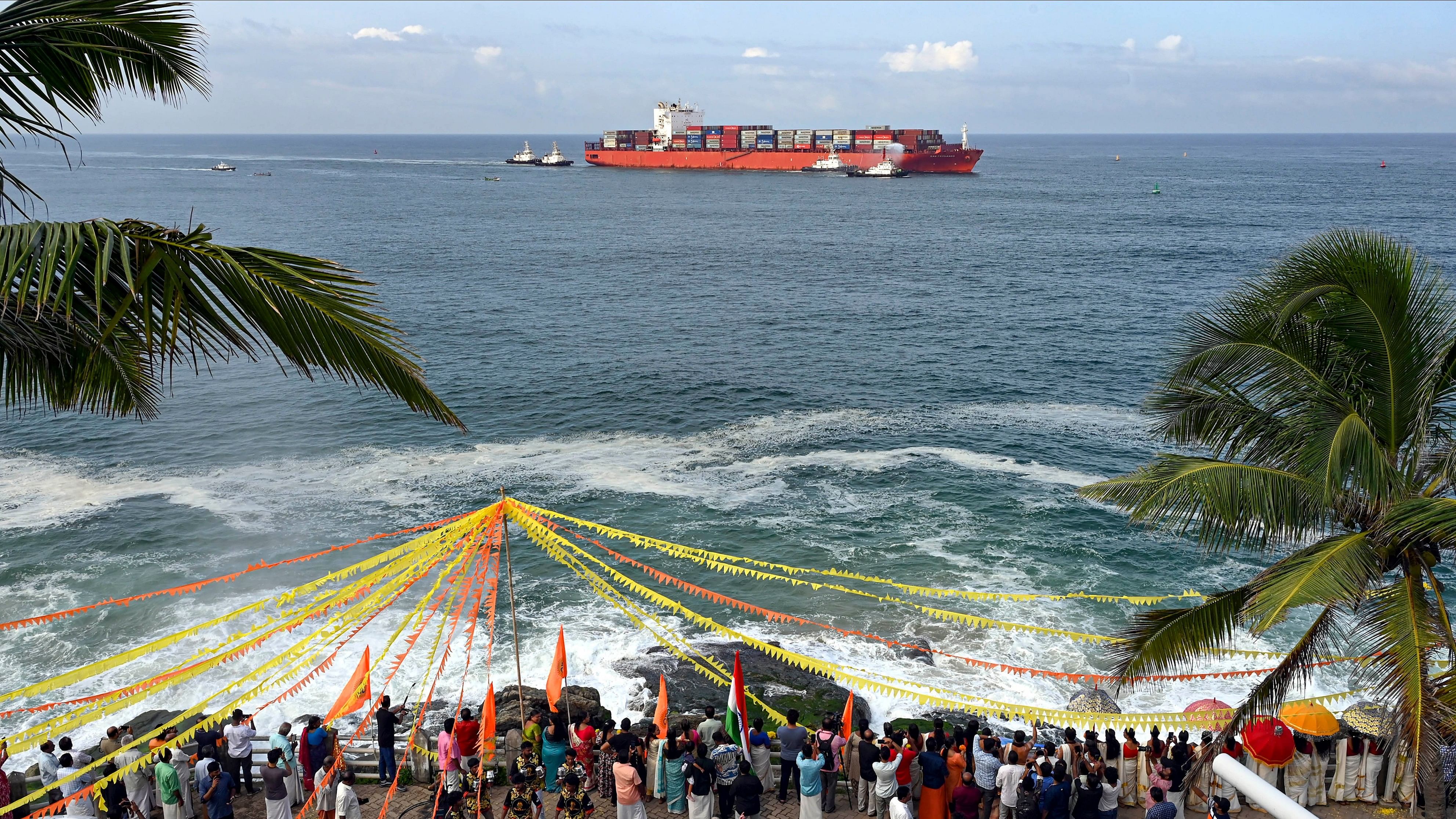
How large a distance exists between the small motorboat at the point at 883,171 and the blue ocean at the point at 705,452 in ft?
256

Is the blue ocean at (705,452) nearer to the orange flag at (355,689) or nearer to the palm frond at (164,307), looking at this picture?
the palm frond at (164,307)

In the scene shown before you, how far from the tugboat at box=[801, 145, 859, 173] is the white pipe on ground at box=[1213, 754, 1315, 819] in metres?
166

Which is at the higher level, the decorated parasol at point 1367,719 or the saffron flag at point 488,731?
the saffron flag at point 488,731

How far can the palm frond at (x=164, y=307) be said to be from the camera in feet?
13.6

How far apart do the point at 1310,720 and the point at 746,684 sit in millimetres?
10433

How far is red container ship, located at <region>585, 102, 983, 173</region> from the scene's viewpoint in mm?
169250

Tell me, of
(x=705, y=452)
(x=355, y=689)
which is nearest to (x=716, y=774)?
(x=355, y=689)

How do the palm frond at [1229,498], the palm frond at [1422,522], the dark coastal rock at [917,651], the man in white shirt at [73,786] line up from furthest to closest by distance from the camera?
the dark coastal rock at [917,651] → the man in white shirt at [73,786] → the palm frond at [1229,498] → the palm frond at [1422,522]

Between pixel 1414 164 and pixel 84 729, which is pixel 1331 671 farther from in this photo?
pixel 1414 164

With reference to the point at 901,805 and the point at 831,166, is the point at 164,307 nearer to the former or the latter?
the point at 901,805

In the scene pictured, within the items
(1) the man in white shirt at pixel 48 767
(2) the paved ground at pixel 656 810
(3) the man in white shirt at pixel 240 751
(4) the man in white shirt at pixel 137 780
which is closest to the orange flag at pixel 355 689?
(3) the man in white shirt at pixel 240 751

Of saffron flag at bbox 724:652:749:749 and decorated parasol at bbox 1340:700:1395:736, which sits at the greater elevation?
saffron flag at bbox 724:652:749:749

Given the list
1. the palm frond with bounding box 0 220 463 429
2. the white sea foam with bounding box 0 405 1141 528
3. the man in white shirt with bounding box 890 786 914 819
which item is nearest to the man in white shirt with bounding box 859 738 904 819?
the man in white shirt with bounding box 890 786 914 819

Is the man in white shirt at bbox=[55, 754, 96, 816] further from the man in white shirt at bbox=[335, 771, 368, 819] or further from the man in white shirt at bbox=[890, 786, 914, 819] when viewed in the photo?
the man in white shirt at bbox=[890, 786, 914, 819]
